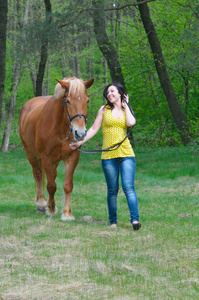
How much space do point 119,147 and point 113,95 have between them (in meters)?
0.71

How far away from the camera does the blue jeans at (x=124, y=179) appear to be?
5.82m

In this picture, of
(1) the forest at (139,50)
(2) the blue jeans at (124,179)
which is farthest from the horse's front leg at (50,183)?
(1) the forest at (139,50)

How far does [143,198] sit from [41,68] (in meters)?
12.8

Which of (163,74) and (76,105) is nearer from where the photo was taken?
(76,105)

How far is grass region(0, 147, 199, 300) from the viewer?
353 centimetres

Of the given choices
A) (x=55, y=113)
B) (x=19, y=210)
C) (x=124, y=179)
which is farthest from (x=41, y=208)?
(x=124, y=179)

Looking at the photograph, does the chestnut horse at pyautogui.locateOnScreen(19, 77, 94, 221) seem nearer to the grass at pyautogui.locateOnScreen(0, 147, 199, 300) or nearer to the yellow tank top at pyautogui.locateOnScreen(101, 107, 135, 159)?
the yellow tank top at pyautogui.locateOnScreen(101, 107, 135, 159)

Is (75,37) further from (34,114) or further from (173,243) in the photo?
(173,243)

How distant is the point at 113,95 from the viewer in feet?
19.4

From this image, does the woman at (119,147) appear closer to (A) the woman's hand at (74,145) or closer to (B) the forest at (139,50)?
(A) the woman's hand at (74,145)

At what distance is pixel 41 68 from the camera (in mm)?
20344

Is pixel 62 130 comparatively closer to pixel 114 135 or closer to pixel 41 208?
pixel 114 135

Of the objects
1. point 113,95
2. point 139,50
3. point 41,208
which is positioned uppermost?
point 139,50

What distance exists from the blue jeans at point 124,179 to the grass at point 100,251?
33 cm
